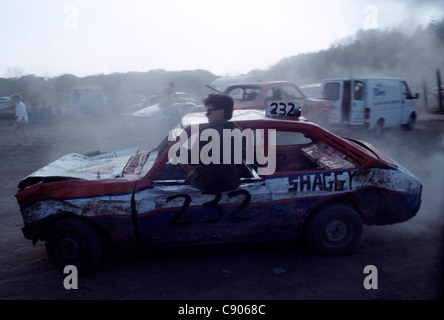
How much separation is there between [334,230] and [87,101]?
19.0m

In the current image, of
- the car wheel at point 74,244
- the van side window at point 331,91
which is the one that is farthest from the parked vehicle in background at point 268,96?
the car wheel at point 74,244

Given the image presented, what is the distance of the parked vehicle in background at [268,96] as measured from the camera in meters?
8.86

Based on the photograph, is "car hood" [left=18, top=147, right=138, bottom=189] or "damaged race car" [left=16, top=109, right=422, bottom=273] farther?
"car hood" [left=18, top=147, right=138, bottom=189]

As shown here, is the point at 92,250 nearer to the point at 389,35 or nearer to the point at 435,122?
the point at 435,122

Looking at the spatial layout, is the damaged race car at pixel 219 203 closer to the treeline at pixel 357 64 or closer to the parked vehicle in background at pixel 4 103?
the treeline at pixel 357 64

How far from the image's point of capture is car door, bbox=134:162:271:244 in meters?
3.38

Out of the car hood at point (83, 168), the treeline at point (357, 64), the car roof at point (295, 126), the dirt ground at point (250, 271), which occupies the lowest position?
the dirt ground at point (250, 271)

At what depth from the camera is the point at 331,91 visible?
1164 centimetres

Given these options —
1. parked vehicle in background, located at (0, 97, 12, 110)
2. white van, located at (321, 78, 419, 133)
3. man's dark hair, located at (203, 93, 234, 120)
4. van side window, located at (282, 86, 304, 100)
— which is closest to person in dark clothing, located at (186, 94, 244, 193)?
man's dark hair, located at (203, 93, 234, 120)

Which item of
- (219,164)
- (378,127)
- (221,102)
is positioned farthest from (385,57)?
(219,164)

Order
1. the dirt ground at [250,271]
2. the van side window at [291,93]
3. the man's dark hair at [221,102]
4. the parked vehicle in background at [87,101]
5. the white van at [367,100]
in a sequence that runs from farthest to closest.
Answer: the parked vehicle in background at [87,101], the white van at [367,100], the van side window at [291,93], the man's dark hair at [221,102], the dirt ground at [250,271]

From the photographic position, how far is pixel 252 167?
3811 mm

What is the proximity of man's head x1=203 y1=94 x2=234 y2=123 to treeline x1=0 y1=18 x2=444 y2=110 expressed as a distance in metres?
16.7

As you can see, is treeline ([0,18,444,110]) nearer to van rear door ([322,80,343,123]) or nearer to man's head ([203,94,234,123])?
van rear door ([322,80,343,123])
